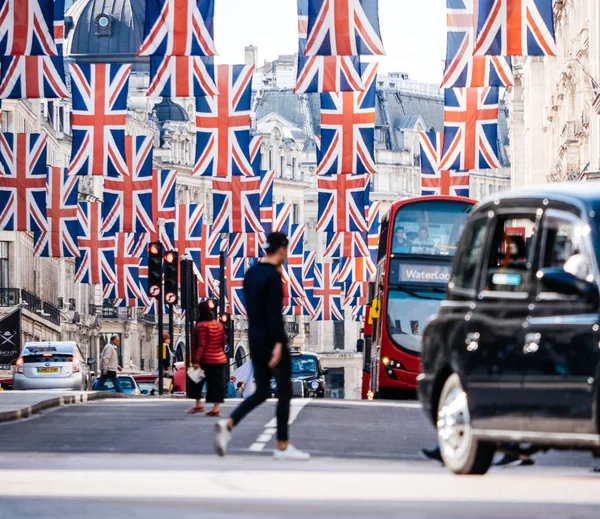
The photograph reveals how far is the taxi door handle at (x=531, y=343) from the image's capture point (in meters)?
11.8


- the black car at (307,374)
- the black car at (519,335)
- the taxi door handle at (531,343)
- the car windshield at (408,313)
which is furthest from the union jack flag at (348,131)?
the taxi door handle at (531,343)

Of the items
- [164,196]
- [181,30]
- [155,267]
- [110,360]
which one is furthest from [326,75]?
[164,196]

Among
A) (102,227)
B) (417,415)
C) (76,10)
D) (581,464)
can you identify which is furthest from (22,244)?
(581,464)

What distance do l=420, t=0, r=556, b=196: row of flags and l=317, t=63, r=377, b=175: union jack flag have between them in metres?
1.78

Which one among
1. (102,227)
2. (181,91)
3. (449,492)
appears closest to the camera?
(449,492)

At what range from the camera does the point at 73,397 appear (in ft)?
98.4

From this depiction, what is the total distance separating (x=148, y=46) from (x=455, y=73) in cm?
535

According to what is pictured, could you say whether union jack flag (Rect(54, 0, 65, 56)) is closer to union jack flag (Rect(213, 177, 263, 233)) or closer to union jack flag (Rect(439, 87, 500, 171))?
union jack flag (Rect(439, 87, 500, 171))

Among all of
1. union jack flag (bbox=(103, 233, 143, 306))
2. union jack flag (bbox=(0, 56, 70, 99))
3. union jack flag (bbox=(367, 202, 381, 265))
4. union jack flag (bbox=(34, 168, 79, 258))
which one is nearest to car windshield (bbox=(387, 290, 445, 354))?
union jack flag (bbox=(0, 56, 70, 99))

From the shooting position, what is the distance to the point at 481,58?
3412 cm

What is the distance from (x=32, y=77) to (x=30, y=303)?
4811 cm

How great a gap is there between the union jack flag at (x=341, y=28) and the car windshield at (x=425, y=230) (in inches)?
136

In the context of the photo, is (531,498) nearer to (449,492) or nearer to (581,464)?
(449,492)

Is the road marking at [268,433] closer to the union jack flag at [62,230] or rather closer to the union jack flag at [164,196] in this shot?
the union jack flag at [62,230]
